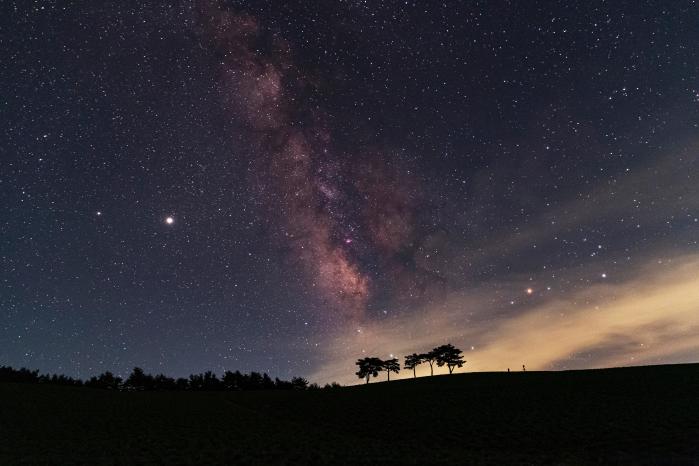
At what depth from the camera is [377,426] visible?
36.4 meters

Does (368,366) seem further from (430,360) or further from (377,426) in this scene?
(377,426)

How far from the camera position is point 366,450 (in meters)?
27.2

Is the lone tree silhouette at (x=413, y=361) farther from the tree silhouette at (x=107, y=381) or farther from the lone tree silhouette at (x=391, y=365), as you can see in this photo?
the tree silhouette at (x=107, y=381)

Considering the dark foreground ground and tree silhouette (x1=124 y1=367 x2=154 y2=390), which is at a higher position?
tree silhouette (x1=124 y1=367 x2=154 y2=390)

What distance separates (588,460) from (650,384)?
33.5 metres

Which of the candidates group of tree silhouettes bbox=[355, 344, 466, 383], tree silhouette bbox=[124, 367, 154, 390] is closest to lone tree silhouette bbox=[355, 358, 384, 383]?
group of tree silhouettes bbox=[355, 344, 466, 383]

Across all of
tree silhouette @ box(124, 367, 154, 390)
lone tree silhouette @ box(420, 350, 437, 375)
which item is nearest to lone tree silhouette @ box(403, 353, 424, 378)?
lone tree silhouette @ box(420, 350, 437, 375)

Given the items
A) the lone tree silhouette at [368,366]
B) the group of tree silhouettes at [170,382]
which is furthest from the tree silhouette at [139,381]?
the lone tree silhouette at [368,366]

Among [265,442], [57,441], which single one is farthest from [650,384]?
[57,441]

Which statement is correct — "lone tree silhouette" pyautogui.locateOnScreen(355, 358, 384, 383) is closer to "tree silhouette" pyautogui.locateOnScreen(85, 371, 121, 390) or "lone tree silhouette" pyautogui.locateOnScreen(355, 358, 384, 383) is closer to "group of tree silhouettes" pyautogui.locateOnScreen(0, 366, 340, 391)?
"group of tree silhouettes" pyautogui.locateOnScreen(0, 366, 340, 391)

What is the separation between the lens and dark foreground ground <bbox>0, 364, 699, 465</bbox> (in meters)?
24.8

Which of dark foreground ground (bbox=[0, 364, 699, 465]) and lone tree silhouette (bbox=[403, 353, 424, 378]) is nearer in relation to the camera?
dark foreground ground (bbox=[0, 364, 699, 465])

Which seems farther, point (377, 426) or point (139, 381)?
point (139, 381)

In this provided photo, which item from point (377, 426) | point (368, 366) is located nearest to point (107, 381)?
point (368, 366)
